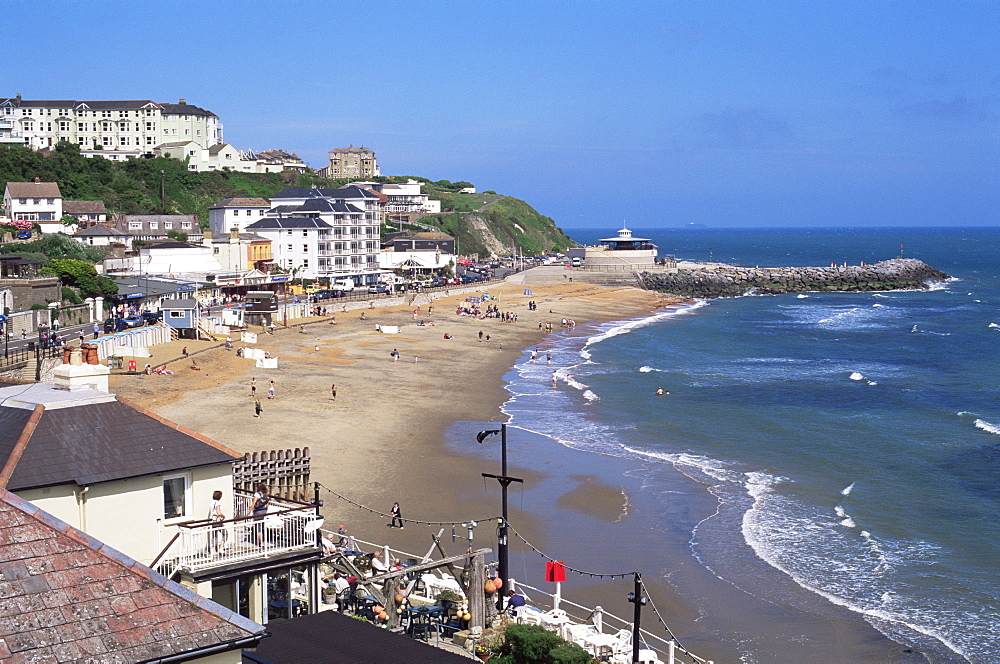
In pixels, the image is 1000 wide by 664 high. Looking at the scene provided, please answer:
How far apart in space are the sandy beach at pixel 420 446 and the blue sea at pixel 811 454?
523 mm

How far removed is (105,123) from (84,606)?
130 m

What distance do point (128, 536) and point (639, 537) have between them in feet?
51.1

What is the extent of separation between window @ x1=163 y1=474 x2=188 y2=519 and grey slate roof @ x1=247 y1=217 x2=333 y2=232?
254ft

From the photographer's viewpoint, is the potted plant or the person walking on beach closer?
the potted plant

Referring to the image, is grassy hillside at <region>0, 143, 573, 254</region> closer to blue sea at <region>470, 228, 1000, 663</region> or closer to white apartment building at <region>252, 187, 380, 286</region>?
white apartment building at <region>252, 187, 380, 286</region>

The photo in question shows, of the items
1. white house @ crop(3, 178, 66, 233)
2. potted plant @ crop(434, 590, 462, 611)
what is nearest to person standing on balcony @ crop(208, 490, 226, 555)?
potted plant @ crop(434, 590, 462, 611)

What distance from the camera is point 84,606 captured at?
6090 millimetres

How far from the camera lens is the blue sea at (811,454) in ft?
72.7

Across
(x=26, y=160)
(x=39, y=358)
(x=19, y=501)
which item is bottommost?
(x=39, y=358)

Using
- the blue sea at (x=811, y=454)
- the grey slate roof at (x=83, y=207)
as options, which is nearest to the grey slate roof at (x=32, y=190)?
the grey slate roof at (x=83, y=207)

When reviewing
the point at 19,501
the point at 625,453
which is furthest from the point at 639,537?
the point at 19,501

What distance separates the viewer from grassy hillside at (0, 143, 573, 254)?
102188mm

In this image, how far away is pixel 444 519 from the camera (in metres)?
25.8

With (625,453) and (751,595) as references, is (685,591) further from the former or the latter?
(625,453)
